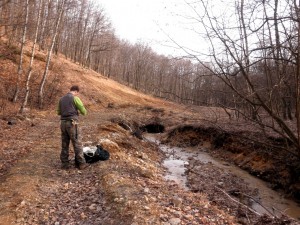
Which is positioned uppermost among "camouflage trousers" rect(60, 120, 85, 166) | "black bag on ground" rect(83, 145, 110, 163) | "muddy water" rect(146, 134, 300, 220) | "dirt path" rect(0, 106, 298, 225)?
"camouflage trousers" rect(60, 120, 85, 166)

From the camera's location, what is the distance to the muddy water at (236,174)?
10047mm

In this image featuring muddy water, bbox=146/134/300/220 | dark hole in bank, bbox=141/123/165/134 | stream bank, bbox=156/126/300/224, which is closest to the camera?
stream bank, bbox=156/126/300/224

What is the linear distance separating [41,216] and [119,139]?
7270mm

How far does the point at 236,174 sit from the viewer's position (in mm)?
13781

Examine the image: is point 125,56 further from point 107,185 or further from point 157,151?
point 107,185

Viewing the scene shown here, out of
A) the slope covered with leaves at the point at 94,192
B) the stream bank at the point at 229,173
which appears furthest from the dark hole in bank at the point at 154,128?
the slope covered with leaves at the point at 94,192

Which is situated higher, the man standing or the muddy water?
the man standing

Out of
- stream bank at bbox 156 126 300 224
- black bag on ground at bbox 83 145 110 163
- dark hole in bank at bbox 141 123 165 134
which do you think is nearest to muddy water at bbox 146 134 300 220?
stream bank at bbox 156 126 300 224

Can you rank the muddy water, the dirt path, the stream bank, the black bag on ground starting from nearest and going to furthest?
the dirt path → the black bag on ground → the stream bank → the muddy water

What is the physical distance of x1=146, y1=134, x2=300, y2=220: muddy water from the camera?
33.0 feet

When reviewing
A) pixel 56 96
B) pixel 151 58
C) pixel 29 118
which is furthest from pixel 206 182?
pixel 151 58

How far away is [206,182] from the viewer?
37.3ft

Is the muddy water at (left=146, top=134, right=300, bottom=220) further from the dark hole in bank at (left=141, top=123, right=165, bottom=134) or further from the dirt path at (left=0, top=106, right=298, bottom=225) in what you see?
the dark hole in bank at (left=141, top=123, right=165, bottom=134)

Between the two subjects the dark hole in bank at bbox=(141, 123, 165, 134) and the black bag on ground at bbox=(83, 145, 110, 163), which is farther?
the dark hole in bank at bbox=(141, 123, 165, 134)
